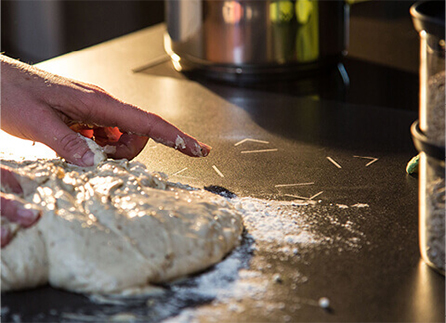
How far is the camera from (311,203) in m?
0.93

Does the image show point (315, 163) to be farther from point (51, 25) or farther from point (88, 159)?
point (51, 25)

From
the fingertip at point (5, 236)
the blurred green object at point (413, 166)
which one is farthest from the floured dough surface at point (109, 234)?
the blurred green object at point (413, 166)

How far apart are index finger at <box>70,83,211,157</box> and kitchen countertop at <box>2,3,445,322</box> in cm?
7

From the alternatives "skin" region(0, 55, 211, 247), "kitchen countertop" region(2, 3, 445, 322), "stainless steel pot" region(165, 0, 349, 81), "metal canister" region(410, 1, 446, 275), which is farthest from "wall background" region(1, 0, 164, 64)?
"metal canister" region(410, 1, 446, 275)

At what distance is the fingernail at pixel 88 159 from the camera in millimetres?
907

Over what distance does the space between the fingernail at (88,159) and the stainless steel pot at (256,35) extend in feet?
2.10

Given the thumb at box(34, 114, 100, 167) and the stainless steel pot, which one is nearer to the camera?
the thumb at box(34, 114, 100, 167)

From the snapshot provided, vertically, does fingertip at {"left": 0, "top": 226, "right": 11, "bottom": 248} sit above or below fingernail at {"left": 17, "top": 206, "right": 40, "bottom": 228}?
below

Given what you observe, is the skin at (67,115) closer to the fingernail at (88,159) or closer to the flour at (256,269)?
the fingernail at (88,159)

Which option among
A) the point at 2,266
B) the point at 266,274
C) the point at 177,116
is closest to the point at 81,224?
the point at 2,266

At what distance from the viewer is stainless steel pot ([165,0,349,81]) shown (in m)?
1.42

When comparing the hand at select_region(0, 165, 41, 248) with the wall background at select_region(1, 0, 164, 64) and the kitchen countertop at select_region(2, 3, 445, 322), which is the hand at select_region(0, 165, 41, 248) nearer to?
the kitchen countertop at select_region(2, 3, 445, 322)

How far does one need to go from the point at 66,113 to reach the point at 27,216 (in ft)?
1.00

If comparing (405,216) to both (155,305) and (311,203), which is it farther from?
(155,305)
